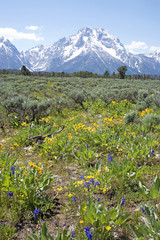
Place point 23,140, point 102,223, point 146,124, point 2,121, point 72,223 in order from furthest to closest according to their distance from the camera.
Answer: point 2,121, point 146,124, point 23,140, point 72,223, point 102,223

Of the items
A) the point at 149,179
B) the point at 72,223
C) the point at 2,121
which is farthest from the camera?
the point at 2,121

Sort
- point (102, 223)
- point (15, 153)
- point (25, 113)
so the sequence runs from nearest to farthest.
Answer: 1. point (102, 223)
2. point (15, 153)
3. point (25, 113)

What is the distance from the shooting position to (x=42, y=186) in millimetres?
3600

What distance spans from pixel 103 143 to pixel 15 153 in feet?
9.25

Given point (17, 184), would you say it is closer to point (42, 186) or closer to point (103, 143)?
point (42, 186)

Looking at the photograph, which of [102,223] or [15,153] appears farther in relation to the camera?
[15,153]

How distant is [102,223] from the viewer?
2582 millimetres

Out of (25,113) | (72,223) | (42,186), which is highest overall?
(25,113)

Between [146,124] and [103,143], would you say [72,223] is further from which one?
[146,124]

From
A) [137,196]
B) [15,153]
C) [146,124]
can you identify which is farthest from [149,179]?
[15,153]

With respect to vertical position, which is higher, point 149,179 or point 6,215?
point 149,179

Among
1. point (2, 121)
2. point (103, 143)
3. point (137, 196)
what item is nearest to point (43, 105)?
point (2, 121)

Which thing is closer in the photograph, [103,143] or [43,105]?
[103,143]

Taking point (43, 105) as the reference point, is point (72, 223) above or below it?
below
